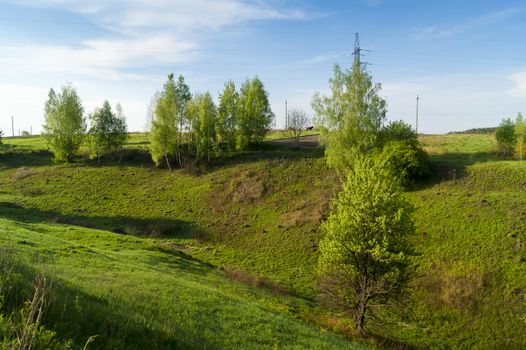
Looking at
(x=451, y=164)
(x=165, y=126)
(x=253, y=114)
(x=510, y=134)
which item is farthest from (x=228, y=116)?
(x=510, y=134)

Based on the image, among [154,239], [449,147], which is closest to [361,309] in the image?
[154,239]

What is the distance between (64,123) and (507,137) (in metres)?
82.6

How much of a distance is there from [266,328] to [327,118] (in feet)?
122

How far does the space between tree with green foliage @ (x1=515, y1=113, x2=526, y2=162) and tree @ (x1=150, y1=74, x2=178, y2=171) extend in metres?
56.3

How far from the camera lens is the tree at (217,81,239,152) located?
70.5 meters

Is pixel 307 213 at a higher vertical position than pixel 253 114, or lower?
lower

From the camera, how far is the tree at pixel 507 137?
170 ft

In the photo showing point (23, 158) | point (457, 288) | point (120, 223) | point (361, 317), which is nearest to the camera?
point (361, 317)

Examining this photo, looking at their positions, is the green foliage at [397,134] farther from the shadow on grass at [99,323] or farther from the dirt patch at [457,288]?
the shadow on grass at [99,323]

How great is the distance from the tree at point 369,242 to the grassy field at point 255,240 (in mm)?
3168

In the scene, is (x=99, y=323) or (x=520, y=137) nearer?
(x=99, y=323)

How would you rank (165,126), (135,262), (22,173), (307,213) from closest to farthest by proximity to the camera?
(135,262), (307,213), (165,126), (22,173)

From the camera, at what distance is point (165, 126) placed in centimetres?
6725

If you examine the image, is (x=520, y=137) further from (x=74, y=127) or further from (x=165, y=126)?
(x=74, y=127)
